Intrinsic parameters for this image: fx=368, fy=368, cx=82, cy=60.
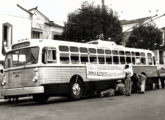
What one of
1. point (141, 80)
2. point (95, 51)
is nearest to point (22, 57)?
point (95, 51)

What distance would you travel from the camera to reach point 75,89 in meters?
17.4

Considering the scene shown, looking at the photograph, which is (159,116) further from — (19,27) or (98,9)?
(98,9)

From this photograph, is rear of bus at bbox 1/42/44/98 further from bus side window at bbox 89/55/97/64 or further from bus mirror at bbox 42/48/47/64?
bus side window at bbox 89/55/97/64

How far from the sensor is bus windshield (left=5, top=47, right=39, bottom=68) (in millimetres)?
15833

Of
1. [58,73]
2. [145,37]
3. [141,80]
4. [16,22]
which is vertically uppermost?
[16,22]

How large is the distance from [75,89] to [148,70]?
8632 mm

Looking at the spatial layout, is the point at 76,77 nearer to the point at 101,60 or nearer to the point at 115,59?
the point at 101,60

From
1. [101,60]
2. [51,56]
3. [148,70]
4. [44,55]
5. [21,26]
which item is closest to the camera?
[44,55]

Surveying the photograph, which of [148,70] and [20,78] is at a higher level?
[148,70]

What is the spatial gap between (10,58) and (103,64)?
17.3 feet

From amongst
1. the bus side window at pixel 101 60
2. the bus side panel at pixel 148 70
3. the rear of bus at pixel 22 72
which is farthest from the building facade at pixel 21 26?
the rear of bus at pixel 22 72

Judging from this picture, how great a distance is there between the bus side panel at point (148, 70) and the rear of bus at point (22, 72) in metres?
8.58

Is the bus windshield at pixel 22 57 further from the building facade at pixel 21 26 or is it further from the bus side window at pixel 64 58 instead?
the building facade at pixel 21 26

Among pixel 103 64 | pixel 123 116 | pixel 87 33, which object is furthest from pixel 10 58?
pixel 87 33
